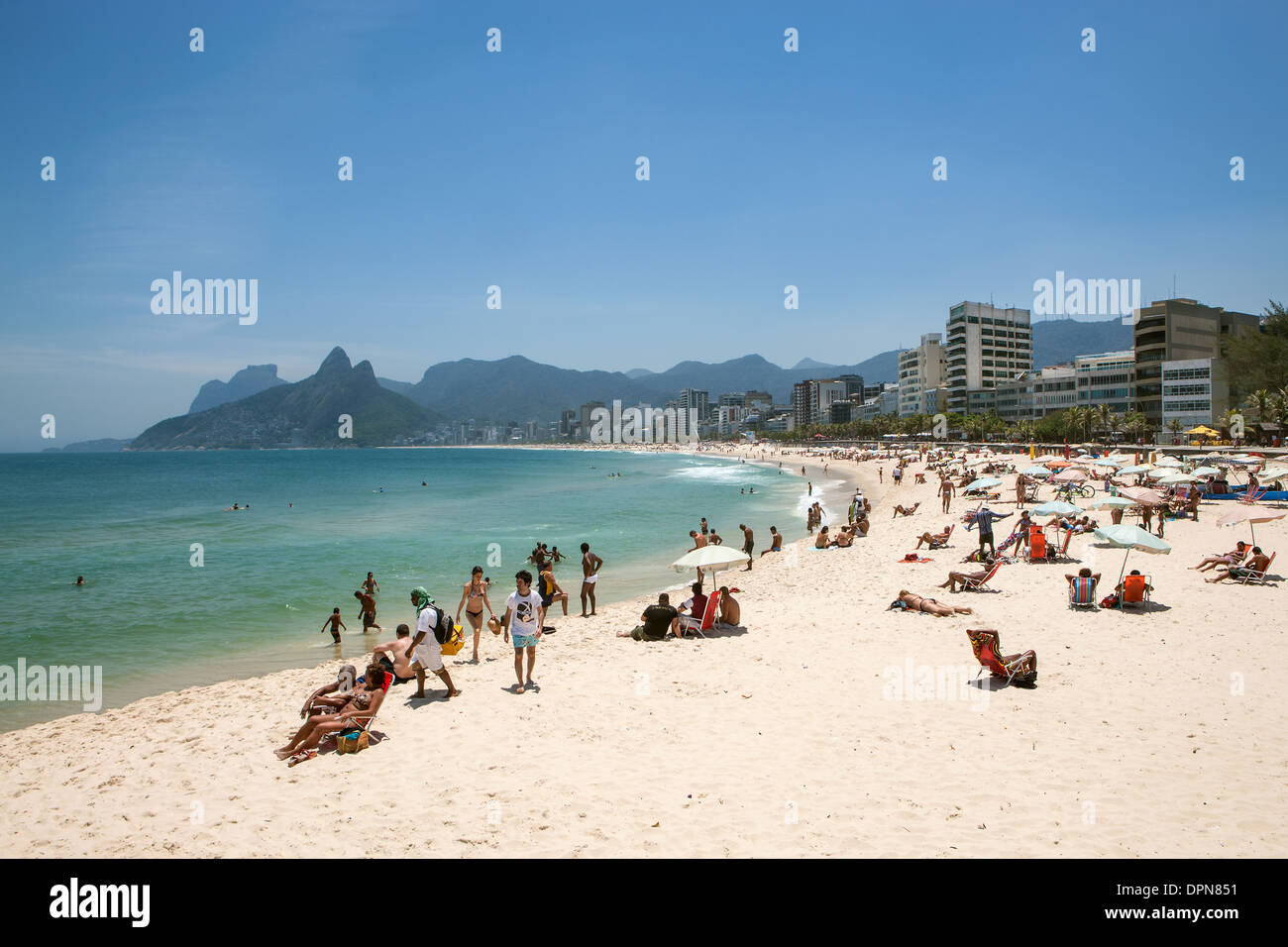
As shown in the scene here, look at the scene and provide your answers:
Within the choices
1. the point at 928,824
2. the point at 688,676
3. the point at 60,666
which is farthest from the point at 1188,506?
the point at 60,666

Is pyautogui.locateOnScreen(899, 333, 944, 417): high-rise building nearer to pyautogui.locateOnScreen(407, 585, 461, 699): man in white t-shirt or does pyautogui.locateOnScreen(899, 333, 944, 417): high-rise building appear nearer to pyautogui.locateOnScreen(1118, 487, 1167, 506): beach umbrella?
pyautogui.locateOnScreen(1118, 487, 1167, 506): beach umbrella

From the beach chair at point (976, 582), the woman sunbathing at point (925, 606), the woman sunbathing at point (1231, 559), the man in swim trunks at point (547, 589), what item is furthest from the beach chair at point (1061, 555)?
the man in swim trunks at point (547, 589)

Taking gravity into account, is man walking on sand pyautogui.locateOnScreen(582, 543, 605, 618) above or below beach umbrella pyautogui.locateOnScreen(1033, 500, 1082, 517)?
below

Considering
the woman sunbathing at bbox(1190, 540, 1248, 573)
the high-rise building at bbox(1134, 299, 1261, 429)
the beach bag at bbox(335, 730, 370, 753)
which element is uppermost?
the high-rise building at bbox(1134, 299, 1261, 429)

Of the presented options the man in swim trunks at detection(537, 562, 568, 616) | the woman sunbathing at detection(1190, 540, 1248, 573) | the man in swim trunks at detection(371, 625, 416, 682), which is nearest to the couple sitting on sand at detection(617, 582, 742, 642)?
the man in swim trunks at detection(537, 562, 568, 616)

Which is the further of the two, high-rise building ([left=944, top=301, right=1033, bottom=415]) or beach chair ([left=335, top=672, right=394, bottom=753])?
high-rise building ([left=944, top=301, right=1033, bottom=415])

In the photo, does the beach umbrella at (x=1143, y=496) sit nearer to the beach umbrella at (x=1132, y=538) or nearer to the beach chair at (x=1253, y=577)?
the beach chair at (x=1253, y=577)

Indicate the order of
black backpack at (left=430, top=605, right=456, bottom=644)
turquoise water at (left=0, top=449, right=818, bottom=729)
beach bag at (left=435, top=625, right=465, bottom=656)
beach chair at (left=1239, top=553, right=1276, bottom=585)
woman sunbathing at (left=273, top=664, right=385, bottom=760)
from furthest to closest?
turquoise water at (left=0, top=449, right=818, bottom=729) < beach chair at (left=1239, top=553, right=1276, bottom=585) < beach bag at (left=435, top=625, right=465, bottom=656) < black backpack at (left=430, top=605, right=456, bottom=644) < woman sunbathing at (left=273, top=664, right=385, bottom=760)
